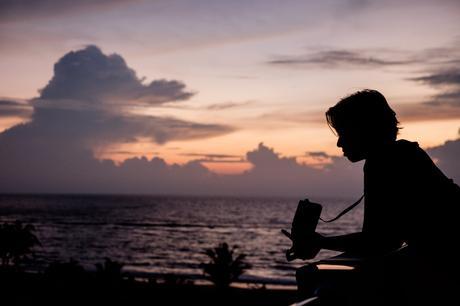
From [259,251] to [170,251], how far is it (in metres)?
13.7

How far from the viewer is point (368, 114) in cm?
229

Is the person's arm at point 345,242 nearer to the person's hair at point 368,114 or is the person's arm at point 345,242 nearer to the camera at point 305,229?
the camera at point 305,229

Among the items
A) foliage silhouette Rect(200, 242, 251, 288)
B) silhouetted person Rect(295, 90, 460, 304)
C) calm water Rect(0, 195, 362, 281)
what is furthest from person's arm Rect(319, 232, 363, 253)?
calm water Rect(0, 195, 362, 281)

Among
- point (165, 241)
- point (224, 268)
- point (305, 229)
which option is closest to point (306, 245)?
point (305, 229)

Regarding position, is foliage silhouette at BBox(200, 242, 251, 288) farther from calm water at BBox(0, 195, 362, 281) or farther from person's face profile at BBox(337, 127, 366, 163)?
person's face profile at BBox(337, 127, 366, 163)

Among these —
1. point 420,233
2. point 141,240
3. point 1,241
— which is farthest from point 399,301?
point 141,240

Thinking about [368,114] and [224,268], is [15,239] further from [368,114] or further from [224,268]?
[368,114]

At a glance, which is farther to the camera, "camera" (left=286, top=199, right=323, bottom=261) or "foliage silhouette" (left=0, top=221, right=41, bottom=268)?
"foliage silhouette" (left=0, top=221, right=41, bottom=268)

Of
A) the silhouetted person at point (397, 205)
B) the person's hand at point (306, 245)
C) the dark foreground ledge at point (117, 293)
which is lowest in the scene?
the dark foreground ledge at point (117, 293)

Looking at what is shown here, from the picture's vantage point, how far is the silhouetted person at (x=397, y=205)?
4.56ft

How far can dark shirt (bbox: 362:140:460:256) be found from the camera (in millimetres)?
1592

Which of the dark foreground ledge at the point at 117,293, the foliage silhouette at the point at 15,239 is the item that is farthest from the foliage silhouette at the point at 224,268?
the foliage silhouette at the point at 15,239

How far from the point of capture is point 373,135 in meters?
2.28

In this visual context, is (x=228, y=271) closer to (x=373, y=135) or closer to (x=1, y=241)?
(x=1, y=241)
